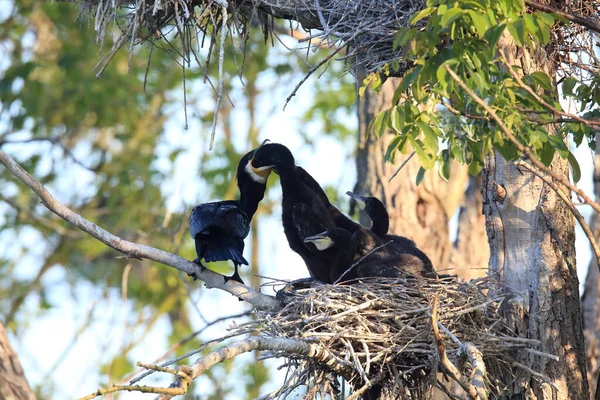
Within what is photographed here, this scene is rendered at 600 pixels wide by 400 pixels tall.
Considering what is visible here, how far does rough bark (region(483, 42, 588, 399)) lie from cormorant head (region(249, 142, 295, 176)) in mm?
1661

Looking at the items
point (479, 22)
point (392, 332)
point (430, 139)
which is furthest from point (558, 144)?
point (392, 332)

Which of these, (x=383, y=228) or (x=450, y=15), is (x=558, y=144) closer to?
(x=450, y=15)

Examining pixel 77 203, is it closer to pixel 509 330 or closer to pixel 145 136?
pixel 145 136

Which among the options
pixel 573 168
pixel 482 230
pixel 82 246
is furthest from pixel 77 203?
pixel 573 168

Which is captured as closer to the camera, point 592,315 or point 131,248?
point 131,248

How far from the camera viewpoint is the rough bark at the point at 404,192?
813 cm

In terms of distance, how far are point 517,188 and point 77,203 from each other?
9.08 metres

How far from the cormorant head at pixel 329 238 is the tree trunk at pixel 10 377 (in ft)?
7.26

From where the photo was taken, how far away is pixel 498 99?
387 cm

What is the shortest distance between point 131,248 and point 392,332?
4.83 ft

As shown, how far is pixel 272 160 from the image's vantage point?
6363mm

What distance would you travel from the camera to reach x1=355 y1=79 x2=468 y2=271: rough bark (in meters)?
8.13

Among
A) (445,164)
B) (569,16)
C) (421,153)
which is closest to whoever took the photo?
(421,153)

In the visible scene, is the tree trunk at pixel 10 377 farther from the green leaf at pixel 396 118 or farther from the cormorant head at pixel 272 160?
the green leaf at pixel 396 118
